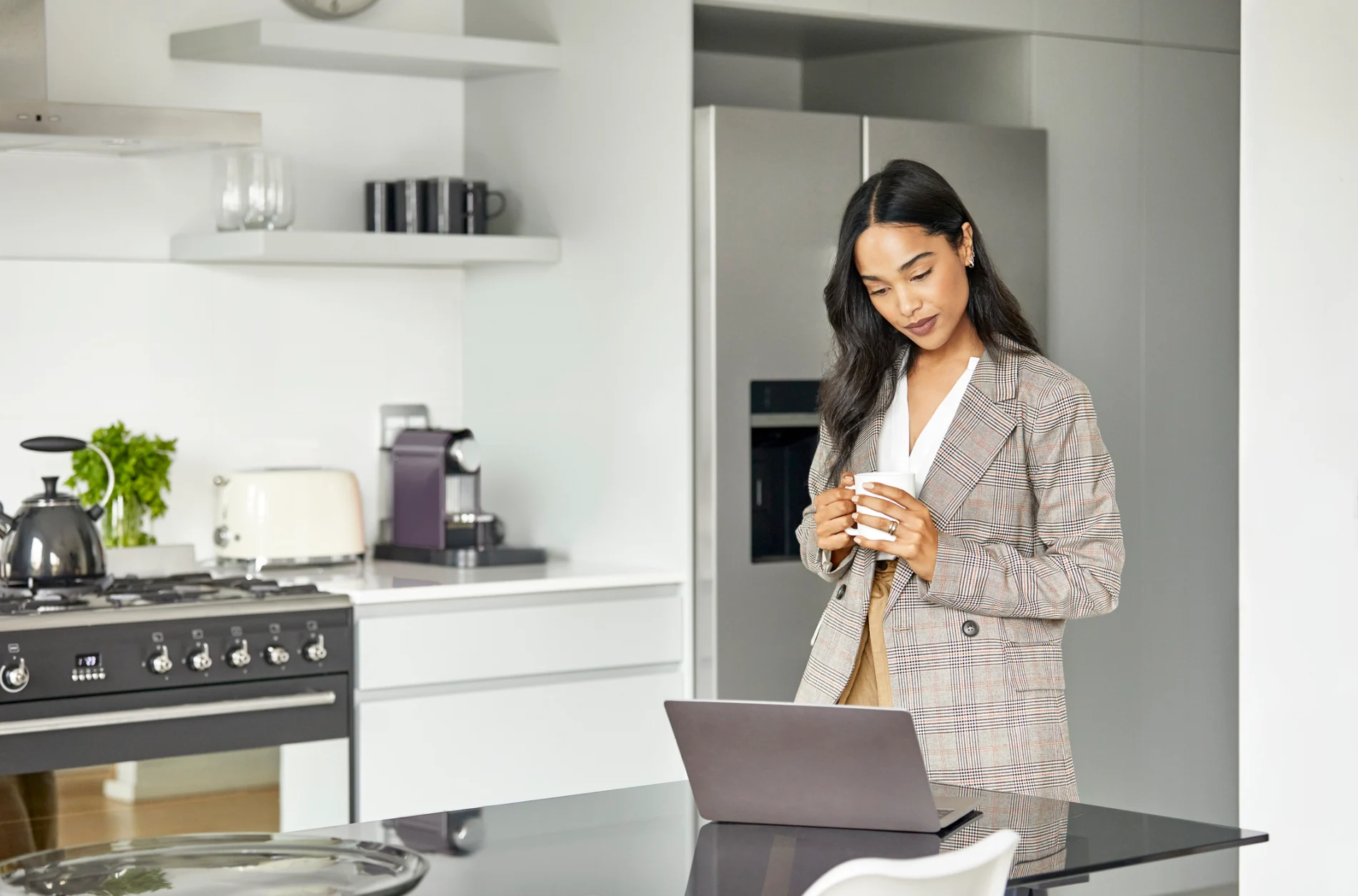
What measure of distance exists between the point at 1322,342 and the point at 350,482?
6.40 feet

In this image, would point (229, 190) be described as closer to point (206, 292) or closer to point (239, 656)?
point (206, 292)

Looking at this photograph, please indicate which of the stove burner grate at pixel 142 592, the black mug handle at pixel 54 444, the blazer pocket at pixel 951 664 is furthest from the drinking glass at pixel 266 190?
the blazer pocket at pixel 951 664

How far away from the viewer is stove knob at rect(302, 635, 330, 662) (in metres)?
3.04

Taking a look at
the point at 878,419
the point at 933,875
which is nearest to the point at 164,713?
the point at 878,419

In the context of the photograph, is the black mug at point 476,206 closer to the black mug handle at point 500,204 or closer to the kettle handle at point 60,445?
the black mug handle at point 500,204

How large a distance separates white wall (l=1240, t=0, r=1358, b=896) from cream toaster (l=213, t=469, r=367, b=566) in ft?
5.91

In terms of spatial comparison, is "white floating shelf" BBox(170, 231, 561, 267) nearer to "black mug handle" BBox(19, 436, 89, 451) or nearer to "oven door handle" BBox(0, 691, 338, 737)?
"black mug handle" BBox(19, 436, 89, 451)

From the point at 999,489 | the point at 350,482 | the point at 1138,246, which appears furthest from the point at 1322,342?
the point at 350,482

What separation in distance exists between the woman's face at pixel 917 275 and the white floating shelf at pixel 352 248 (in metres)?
1.54

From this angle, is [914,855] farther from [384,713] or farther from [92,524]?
[92,524]

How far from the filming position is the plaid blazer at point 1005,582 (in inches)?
82.5

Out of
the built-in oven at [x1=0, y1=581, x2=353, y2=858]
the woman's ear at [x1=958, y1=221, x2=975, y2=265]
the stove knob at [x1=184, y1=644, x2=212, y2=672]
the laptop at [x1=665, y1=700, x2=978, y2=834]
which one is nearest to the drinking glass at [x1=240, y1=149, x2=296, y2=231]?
the built-in oven at [x1=0, y1=581, x2=353, y2=858]

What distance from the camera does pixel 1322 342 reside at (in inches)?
104

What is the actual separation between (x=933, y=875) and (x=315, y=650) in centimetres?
191
